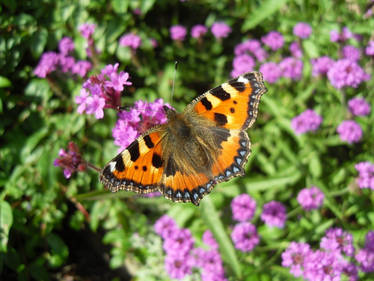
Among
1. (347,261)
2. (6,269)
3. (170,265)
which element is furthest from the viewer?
(6,269)

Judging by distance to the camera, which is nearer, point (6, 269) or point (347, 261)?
point (347, 261)

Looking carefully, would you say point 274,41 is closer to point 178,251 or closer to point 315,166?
point 315,166

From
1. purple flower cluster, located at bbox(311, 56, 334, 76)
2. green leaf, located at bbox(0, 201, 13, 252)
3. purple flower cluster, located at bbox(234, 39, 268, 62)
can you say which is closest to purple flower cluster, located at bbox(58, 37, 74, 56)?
green leaf, located at bbox(0, 201, 13, 252)

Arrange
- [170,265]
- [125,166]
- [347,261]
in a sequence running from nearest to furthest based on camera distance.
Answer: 1. [125,166]
2. [347,261]
3. [170,265]

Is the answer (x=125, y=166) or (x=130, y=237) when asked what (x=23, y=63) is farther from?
(x=125, y=166)

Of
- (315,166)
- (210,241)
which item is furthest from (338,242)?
(210,241)

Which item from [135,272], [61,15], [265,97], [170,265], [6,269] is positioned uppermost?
[61,15]

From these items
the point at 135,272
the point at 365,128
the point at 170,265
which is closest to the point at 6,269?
the point at 135,272
